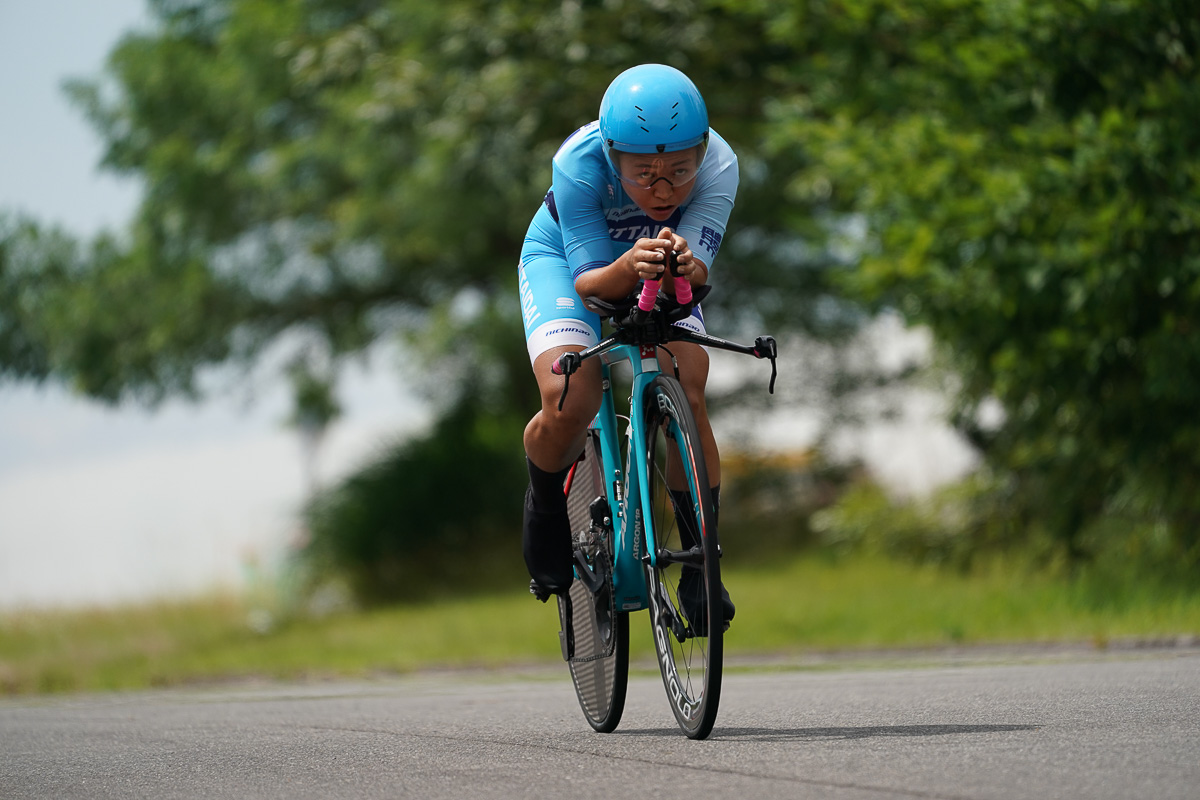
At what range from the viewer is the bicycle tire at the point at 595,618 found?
5559 mm

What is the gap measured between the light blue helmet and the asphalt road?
6.44 ft

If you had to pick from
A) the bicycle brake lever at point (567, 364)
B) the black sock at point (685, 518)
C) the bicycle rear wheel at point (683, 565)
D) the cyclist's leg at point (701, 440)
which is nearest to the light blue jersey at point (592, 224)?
the cyclist's leg at point (701, 440)

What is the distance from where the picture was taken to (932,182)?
38.0 feet

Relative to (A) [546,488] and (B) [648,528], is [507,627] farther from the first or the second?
(B) [648,528]

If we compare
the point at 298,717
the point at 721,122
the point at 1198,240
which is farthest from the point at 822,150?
the point at 298,717

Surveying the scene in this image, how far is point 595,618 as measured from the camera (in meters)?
5.70

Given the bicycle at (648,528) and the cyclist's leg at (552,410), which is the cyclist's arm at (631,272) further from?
the cyclist's leg at (552,410)

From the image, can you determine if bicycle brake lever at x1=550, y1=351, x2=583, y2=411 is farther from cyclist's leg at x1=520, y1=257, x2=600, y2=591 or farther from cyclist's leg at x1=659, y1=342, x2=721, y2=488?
cyclist's leg at x1=659, y1=342, x2=721, y2=488

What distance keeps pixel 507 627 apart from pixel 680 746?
1084 cm

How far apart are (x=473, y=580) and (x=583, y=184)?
52.7ft

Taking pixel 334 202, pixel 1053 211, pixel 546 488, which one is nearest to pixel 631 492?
pixel 546 488

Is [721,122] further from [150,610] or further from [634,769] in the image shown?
[634,769]

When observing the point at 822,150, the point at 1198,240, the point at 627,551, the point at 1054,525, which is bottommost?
the point at 627,551

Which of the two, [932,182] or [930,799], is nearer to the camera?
[930,799]
